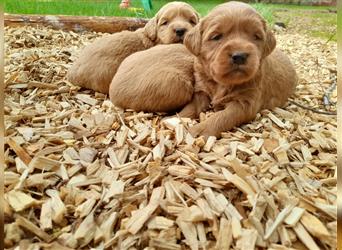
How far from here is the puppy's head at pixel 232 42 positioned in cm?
227

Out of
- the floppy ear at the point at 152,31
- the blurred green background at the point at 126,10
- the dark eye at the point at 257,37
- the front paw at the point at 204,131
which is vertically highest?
the dark eye at the point at 257,37

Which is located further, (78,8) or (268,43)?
(78,8)

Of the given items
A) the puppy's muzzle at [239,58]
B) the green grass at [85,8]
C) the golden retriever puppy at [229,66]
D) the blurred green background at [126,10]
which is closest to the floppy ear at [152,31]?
the golden retriever puppy at [229,66]

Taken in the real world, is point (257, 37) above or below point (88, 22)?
above

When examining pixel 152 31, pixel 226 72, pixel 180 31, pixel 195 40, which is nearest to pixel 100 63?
pixel 152 31

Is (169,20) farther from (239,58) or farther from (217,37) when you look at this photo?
(239,58)

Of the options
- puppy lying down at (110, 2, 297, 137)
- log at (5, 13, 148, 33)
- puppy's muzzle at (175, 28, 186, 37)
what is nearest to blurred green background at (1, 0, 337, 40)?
log at (5, 13, 148, 33)

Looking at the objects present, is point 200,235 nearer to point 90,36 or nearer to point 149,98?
point 149,98

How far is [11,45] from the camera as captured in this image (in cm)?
406

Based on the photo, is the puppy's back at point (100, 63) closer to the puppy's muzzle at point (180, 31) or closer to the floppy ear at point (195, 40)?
the puppy's muzzle at point (180, 31)

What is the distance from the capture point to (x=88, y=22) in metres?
5.16

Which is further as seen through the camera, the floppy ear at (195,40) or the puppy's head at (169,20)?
the puppy's head at (169,20)

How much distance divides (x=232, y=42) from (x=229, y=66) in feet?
0.47

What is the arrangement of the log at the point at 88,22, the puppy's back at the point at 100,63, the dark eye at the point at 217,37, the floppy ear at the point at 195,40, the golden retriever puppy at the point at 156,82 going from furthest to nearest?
1. the log at the point at 88,22
2. the puppy's back at the point at 100,63
3. the golden retriever puppy at the point at 156,82
4. the floppy ear at the point at 195,40
5. the dark eye at the point at 217,37
